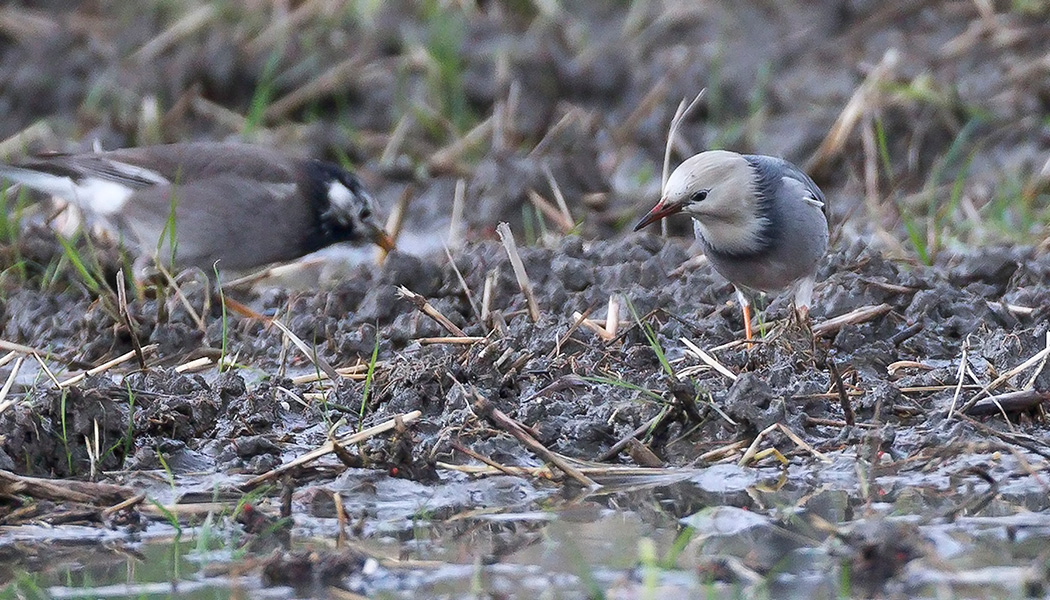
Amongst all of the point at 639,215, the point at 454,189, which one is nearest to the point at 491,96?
the point at 454,189

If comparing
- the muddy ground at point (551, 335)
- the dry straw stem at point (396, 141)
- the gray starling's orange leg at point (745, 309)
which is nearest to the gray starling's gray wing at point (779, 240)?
the gray starling's orange leg at point (745, 309)

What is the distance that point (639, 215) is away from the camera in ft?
26.0

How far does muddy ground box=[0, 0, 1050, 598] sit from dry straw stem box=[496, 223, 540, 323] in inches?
2.9

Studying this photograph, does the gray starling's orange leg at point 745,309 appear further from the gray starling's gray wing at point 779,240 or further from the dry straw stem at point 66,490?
the dry straw stem at point 66,490

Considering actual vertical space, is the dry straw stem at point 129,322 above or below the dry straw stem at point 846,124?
below

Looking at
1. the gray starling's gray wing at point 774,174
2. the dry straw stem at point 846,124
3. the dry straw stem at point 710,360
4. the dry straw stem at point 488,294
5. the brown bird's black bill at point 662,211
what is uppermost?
the dry straw stem at point 846,124

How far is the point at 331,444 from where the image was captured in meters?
4.45

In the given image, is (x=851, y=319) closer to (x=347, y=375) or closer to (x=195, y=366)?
(x=347, y=375)

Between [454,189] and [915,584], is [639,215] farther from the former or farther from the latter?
[915,584]

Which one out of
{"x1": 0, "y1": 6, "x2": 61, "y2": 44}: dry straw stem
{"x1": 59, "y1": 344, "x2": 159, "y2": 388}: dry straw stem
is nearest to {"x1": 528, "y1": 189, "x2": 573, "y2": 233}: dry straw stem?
{"x1": 59, "y1": 344, "x2": 159, "y2": 388}: dry straw stem

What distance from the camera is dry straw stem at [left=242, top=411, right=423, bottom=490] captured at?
441 cm

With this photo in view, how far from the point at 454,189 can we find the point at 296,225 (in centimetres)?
113

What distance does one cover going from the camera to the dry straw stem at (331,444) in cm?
441

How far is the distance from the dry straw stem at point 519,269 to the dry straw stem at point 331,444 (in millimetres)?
938
